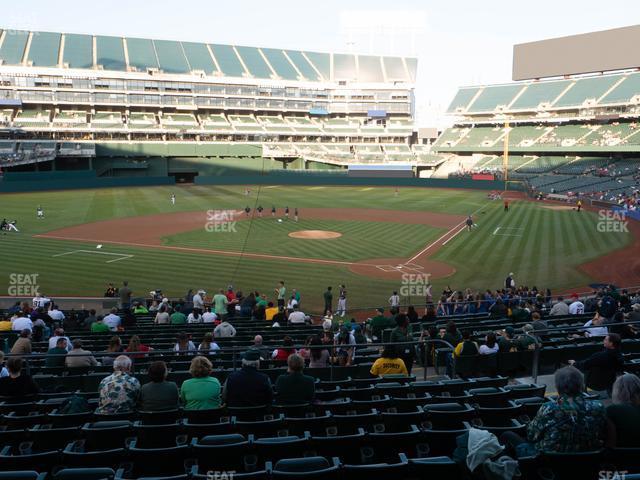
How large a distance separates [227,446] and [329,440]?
1006mm

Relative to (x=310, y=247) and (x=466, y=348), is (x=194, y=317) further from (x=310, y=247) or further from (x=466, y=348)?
(x=310, y=247)

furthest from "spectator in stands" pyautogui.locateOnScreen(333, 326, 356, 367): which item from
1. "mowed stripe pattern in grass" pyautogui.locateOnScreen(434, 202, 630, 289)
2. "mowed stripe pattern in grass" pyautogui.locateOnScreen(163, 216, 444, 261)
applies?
"mowed stripe pattern in grass" pyautogui.locateOnScreen(163, 216, 444, 261)

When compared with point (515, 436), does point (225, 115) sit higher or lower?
higher

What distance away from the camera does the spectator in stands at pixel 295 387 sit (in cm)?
668

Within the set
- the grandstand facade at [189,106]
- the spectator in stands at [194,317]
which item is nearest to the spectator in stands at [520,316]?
the spectator in stands at [194,317]

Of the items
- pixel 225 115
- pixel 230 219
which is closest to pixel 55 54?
pixel 225 115

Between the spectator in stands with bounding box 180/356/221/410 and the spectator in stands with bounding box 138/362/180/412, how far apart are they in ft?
0.41

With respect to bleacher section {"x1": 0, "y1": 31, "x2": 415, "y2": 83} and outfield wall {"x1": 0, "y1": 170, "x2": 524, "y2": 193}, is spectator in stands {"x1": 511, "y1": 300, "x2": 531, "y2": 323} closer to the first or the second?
outfield wall {"x1": 0, "y1": 170, "x2": 524, "y2": 193}

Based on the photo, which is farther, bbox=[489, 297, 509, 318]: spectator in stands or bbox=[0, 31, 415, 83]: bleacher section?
bbox=[0, 31, 415, 83]: bleacher section

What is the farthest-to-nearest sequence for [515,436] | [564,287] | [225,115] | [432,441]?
Answer: [225,115]
[564,287]
[432,441]
[515,436]

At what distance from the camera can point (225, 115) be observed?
3627 inches

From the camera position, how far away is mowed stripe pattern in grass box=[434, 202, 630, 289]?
26203 millimetres

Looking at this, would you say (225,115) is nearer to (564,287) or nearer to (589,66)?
(589,66)

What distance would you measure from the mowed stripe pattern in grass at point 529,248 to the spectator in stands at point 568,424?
2012cm
